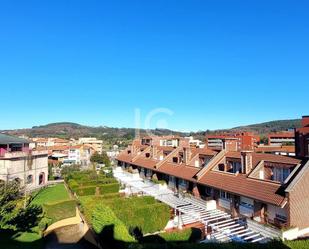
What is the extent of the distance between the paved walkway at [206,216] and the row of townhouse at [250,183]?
1229 mm

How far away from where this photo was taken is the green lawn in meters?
39.5

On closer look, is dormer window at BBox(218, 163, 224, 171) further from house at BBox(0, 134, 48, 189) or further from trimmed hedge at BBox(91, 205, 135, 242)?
house at BBox(0, 134, 48, 189)

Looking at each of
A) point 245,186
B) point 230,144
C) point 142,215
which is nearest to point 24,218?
point 142,215

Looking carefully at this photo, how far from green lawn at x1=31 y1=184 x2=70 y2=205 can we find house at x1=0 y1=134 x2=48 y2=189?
8.90ft

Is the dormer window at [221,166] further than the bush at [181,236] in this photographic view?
Yes

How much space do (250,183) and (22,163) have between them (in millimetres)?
38042

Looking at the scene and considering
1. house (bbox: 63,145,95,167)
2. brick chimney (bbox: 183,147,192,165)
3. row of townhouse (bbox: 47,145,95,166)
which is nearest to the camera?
brick chimney (bbox: 183,147,192,165)

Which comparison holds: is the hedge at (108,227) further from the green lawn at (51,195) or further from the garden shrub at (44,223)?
the green lawn at (51,195)

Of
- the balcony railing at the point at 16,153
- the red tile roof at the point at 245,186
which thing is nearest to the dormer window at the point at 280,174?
the red tile roof at the point at 245,186

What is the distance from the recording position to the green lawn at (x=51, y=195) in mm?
39481

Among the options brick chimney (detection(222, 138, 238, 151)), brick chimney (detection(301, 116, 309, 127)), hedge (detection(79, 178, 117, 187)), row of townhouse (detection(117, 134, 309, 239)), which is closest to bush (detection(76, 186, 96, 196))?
hedge (detection(79, 178, 117, 187))

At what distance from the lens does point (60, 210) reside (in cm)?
3394

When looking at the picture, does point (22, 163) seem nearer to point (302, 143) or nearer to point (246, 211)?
point (246, 211)

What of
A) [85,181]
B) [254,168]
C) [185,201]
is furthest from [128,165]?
[254,168]
